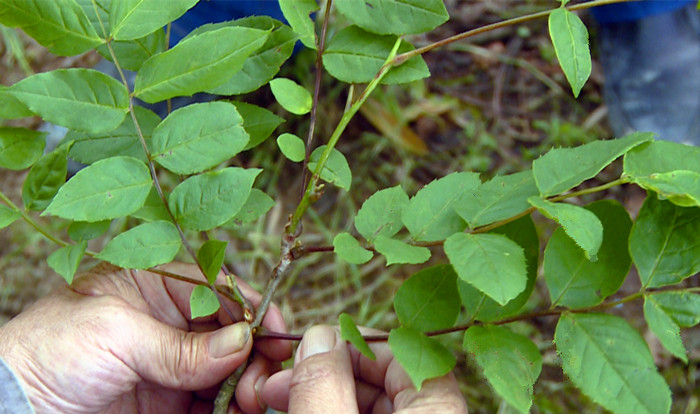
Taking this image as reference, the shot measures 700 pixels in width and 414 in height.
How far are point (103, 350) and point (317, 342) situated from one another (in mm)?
409

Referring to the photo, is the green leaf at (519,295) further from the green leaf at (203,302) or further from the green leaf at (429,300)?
the green leaf at (203,302)

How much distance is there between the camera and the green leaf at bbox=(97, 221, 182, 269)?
2.97 ft

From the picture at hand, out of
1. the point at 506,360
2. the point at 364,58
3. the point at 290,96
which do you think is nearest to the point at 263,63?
the point at 290,96

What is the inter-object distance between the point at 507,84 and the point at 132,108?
1800 millimetres

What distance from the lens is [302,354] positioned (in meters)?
1.14

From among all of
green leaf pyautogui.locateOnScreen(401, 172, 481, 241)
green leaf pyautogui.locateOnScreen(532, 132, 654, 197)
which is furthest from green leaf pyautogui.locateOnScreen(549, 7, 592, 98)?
green leaf pyautogui.locateOnScreen(401, 172, 481, 241)

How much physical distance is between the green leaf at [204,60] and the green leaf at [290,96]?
0.13 meters

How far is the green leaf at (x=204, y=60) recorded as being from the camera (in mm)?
863

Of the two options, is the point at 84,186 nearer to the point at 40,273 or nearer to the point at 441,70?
the point at 40,273

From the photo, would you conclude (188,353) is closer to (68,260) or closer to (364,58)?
(68,260)

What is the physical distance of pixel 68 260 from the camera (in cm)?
95

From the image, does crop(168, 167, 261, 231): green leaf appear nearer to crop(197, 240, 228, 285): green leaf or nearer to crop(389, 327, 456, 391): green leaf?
crop(197, 240, 228, 285): green leaf

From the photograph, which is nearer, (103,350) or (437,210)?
(437,210)

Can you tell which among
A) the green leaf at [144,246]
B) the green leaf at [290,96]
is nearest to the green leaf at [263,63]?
the green leaf at [290,96]
